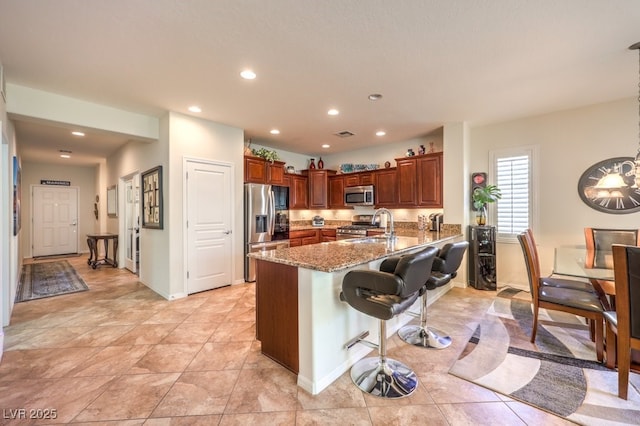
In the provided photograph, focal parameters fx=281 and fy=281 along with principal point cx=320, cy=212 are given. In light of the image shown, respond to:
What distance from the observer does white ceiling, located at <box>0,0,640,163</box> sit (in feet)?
6.45

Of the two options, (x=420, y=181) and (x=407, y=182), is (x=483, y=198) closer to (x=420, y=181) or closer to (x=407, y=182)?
(x=420, y=181)

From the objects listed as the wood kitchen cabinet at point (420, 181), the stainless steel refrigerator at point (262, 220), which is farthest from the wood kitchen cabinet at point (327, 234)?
the wood kitchen cabinet at point (420, 181)

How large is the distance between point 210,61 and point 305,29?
39.4 inches

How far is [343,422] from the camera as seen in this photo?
167cm

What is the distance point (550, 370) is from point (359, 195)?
428 centimetres

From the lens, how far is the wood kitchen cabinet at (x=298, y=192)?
20.4 feet

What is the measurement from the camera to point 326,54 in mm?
2500

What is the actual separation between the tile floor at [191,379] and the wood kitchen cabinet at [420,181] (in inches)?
86.9

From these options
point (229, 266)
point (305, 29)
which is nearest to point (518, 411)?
point (305, 29)

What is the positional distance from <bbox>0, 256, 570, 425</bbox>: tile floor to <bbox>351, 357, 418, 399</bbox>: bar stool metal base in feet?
0.21

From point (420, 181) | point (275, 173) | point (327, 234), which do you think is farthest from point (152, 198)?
point (420, 181)

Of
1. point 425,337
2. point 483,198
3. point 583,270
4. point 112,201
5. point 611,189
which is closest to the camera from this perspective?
point 583,270

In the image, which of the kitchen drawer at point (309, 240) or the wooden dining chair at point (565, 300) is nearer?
the wooden dining chair at point (565, 300)

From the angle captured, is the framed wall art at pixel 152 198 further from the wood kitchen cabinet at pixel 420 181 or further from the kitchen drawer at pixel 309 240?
the wood kitchen cabinet at pixel 420 181
